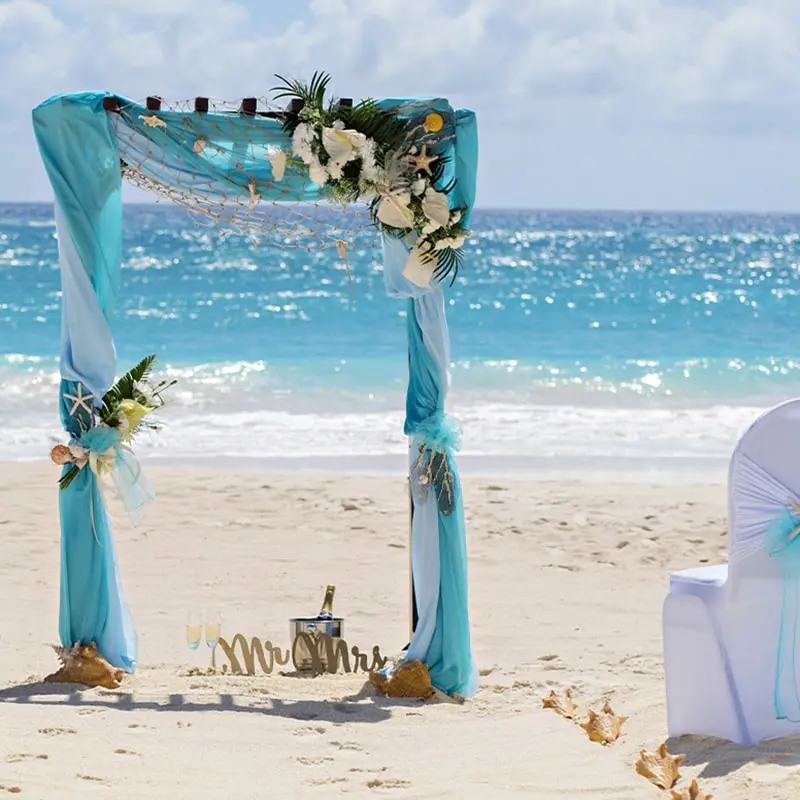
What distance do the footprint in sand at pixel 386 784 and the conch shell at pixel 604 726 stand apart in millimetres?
902

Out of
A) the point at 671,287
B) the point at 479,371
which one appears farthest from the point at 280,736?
the point at 671,287

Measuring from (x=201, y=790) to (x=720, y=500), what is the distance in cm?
698

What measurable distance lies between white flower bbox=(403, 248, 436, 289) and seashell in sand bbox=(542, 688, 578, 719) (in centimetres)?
187

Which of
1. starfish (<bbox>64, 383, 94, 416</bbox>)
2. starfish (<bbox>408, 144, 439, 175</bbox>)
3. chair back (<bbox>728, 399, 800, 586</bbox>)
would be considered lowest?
chair back (<bbox>728, 399, 800, 586</bbox>)

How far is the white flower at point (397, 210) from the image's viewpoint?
20.6 ft

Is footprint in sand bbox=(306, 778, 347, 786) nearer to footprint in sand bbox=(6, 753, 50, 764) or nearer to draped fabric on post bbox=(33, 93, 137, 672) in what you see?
A: footprint in sand bbox=(6, 753, 50, 764)

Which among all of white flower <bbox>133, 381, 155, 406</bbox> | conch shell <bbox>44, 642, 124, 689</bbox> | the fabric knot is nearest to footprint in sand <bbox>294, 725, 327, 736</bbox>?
conch shell <bbox>44, 642, 124, 689</bbox>

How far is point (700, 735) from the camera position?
5.24 m

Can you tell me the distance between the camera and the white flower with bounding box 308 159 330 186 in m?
6.25

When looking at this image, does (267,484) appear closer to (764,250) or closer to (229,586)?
(229,586)

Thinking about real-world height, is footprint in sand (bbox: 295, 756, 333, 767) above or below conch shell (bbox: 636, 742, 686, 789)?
below

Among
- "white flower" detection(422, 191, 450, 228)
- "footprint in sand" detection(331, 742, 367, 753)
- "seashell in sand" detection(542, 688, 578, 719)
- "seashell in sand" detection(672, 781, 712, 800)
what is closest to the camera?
"seashell in sand" detection(672, 781, 712, 800)

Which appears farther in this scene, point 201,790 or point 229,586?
point 229,586

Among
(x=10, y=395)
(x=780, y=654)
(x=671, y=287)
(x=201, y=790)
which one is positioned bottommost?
(x=201, y=790)
